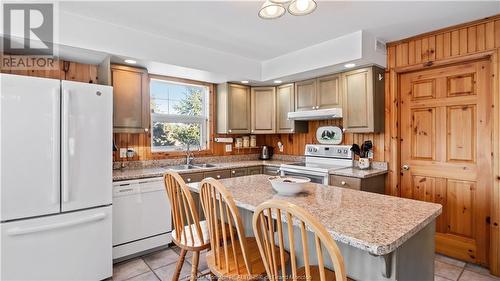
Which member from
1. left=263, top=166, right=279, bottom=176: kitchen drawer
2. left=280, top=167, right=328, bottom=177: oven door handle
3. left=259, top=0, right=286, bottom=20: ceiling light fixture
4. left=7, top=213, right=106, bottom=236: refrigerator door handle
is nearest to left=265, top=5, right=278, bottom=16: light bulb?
left=259, top=0, right=286, bottom=20: ceiling light fixture

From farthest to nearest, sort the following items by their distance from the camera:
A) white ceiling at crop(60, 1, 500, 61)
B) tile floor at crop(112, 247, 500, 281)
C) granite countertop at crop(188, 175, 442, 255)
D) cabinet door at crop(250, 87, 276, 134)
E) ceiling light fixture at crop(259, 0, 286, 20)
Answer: cabinet door at crop(250, 87, 276, 134) < tile floor at crop(112, 247, 500, 281) < white ceiling at crop(60, 1, 500, 61) < ceiling light fixture at crop(259, 0, 286, 20) < granite countertop at crop(188, 175, 442, 255)

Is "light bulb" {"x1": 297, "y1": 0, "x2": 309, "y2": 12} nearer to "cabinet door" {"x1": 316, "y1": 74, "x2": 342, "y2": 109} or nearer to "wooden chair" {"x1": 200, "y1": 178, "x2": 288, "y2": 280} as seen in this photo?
"wooden chair" {"x1": 200, "y1": 178, "x2": 288, "y2": 280}

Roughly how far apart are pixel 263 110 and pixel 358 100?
5.00 feet

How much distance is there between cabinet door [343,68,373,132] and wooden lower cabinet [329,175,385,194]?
614mm

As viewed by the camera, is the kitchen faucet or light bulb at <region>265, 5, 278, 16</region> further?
the kitchen faucet

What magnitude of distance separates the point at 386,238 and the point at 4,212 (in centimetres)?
250

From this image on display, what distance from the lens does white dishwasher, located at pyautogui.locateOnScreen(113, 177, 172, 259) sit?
2.61 meters

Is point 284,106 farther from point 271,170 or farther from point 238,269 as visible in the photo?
point 238,269

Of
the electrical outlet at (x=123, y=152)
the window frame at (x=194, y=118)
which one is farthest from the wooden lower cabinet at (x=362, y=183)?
the electrical outlet at (x=123, y=152)

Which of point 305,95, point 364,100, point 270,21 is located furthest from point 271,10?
point 305,95

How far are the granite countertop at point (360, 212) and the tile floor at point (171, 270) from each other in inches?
42.3

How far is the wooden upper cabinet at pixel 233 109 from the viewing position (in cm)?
394

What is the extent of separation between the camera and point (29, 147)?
1.95 m

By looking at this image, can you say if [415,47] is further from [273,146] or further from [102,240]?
[102,240]
